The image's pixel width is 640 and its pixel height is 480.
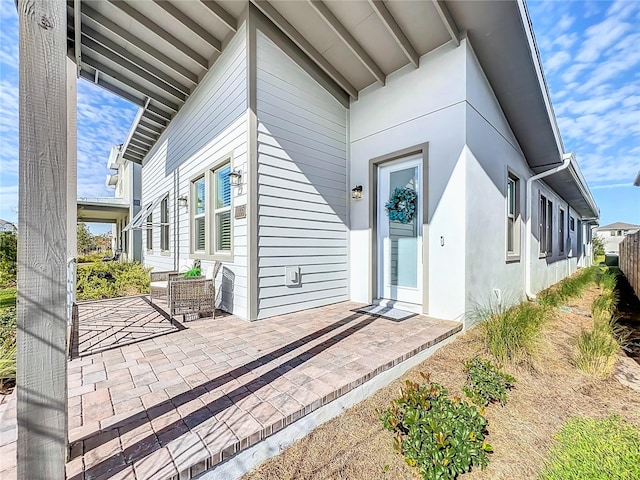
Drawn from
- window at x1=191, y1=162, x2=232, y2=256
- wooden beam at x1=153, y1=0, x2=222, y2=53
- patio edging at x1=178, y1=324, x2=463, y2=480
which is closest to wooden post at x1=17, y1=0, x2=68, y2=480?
patio edging at x1=178, y1=324, x2=463, y2=480

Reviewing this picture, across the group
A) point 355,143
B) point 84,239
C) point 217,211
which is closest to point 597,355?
point 355,143

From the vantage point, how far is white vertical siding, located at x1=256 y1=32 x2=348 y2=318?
436cm

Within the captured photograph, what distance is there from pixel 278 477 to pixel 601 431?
2.38m

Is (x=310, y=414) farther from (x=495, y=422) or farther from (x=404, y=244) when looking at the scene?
(x=404, y=244)

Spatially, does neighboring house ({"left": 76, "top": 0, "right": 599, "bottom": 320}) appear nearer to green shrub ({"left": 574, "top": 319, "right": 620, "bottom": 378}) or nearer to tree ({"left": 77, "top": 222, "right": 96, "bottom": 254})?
green shrub ({"left": 574, "top": 319, "right": 620, "bottom": 378})

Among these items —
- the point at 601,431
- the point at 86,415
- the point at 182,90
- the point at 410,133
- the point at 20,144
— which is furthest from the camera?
the point at 182,90

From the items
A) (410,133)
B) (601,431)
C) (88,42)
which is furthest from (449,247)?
(88,42)

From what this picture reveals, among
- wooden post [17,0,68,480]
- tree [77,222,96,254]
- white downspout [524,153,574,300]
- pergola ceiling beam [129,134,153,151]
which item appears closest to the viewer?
wooden post [17,0,68,480]

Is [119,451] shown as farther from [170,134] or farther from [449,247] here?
[170,134]

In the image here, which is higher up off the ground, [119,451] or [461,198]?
[461,198]

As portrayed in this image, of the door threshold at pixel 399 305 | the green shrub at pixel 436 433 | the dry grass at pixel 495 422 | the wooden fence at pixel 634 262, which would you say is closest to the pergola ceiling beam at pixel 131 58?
the door threshold at pixel 399 305

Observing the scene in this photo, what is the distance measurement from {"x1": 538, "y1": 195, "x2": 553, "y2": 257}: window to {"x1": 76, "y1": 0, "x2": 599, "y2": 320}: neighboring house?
7.96 ft

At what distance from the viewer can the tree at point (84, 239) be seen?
19825mm

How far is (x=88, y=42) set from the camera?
537cm
